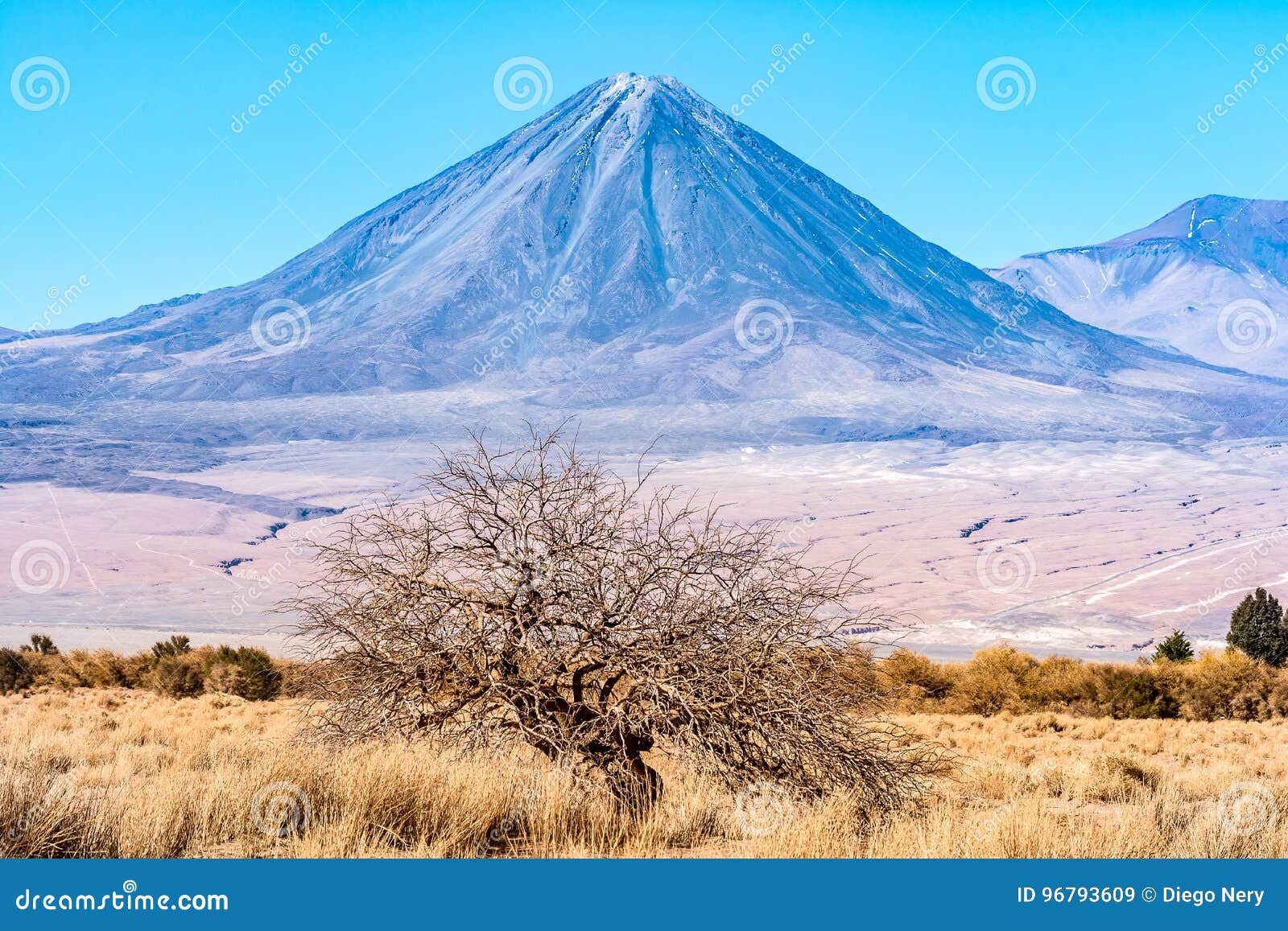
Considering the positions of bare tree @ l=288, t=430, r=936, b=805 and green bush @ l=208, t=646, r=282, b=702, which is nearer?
bare tree @ l=288, t=430, r=936, b=805

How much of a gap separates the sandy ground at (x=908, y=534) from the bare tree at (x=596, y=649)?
3494 cm

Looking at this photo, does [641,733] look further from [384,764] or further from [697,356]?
[697,356]

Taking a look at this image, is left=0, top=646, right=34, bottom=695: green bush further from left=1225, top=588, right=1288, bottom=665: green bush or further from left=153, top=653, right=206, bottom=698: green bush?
left=1225, top=588, right=1288, bottom=665: green bush

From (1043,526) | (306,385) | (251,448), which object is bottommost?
(1043,526)

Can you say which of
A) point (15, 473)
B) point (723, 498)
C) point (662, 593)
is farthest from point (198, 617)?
point (15, 473)

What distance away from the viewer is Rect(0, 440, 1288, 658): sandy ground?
2918 inches

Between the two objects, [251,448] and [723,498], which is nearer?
[723,498]

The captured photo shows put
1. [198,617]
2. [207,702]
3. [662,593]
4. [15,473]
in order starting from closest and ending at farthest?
[662,593], [207,702], [198,617], [15,473]

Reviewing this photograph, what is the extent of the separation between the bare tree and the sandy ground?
115 ft

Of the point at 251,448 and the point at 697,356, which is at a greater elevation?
the point at 697,356

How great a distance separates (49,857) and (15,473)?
535ft

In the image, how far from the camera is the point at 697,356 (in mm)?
189375

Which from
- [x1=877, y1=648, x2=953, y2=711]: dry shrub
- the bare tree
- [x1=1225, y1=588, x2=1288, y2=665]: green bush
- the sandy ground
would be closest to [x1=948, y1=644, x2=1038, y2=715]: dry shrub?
[x1=877, y1=648, x2=953, y2=711]: dry shrub

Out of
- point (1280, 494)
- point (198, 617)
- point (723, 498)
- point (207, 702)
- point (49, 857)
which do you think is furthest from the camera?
Answer: point (1280, 494)
